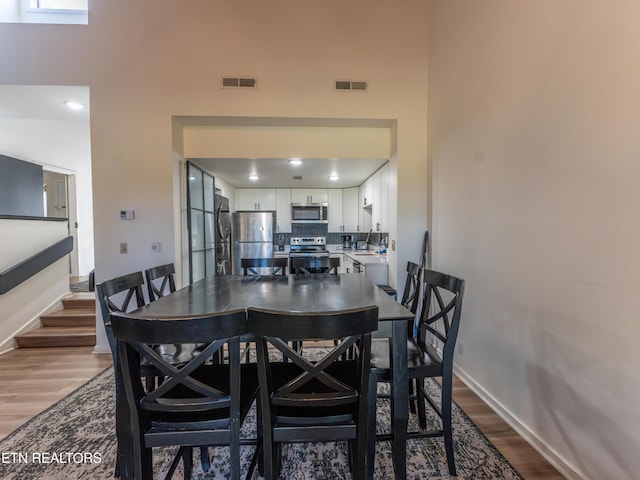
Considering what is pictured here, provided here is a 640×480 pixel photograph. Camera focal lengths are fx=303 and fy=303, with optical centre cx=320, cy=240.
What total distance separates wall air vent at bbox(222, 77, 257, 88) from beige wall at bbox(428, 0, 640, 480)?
195 cm

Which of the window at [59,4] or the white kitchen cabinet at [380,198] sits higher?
the window at [59,4]

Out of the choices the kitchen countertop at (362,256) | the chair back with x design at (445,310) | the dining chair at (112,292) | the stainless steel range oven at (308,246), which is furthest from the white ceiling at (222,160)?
the chair back with x design at (445,310)

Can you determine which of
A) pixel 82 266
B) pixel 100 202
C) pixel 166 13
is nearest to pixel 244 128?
pixel 166 13

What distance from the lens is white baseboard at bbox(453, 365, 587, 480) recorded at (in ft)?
5.09

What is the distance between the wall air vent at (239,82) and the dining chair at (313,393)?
2796 millimetres

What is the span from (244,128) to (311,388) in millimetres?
3010

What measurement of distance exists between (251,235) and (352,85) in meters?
3.36

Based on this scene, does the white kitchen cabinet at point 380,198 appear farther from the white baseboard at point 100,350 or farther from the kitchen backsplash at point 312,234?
Result: the white baseboard at point 100,350

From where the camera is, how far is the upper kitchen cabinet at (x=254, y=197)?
231 inches

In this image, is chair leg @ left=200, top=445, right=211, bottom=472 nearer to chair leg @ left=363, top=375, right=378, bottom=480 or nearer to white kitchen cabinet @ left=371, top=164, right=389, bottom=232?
chair leg @ left=363, top=375, right=378, bottom=480

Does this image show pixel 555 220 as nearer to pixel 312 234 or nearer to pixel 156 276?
pixel 156 276

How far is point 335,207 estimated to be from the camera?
5.91m

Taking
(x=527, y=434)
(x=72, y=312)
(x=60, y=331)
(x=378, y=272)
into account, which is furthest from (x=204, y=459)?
(x=72, y=312)

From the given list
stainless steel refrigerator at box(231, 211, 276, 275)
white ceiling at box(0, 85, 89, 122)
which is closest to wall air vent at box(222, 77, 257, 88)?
white ceiling at box(0, 85, 89, 122)
